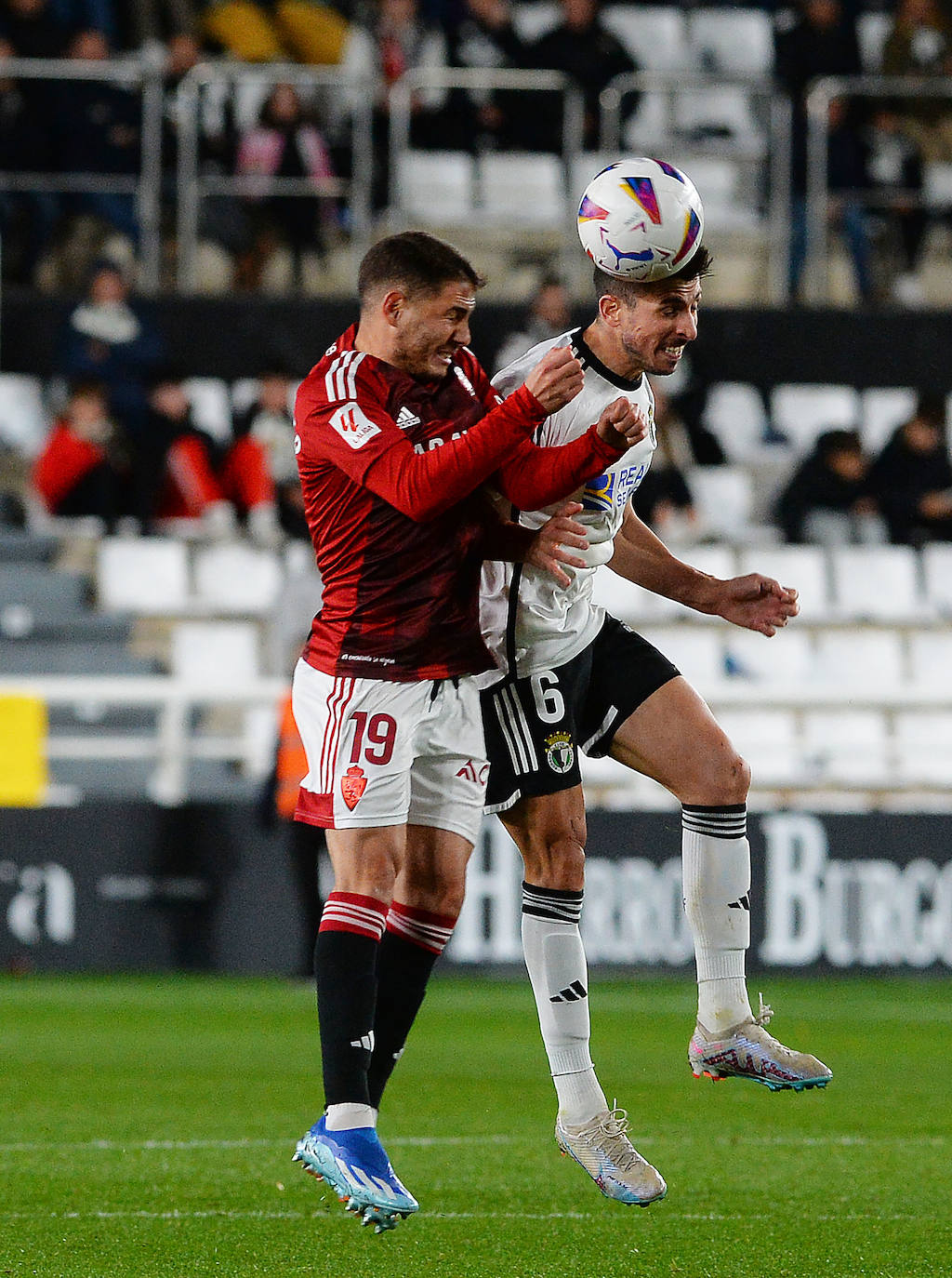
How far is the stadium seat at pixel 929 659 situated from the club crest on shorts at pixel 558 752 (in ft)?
28.2

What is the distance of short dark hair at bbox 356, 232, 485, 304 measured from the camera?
5.08 m

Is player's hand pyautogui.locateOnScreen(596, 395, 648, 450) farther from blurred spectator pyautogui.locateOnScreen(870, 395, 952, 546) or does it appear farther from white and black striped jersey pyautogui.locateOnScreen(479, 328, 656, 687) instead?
blurred spectator pyautogui.locateOnScreen(870, 395, 952, 546)

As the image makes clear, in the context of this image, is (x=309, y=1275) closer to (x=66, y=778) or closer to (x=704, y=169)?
(x=66, y=778)

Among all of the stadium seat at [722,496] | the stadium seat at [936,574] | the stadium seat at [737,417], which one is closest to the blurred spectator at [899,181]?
the stadium seat at [737,417]

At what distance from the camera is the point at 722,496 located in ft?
48.6

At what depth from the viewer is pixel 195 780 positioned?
13328mm

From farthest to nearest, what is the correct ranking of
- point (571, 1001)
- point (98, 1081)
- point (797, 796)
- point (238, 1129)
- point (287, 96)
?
point (287, 96)
point (797, 796)
point (98, 1081)
point (238, 1129)
point (571, 1001)

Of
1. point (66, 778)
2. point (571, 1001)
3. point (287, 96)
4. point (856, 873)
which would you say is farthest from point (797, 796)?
point (571, 1001)

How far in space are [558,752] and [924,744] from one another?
7.44m

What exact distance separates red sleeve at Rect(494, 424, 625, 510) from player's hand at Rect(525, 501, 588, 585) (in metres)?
0.06

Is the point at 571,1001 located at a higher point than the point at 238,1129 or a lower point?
higher

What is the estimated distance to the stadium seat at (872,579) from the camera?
46.5 ft

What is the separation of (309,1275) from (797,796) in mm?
8243

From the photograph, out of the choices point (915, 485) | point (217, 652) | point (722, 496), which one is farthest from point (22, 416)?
point (915, 485)
